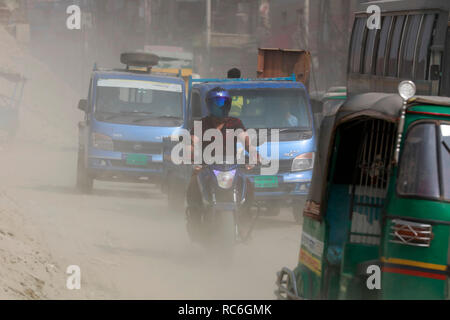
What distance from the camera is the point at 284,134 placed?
14.0 m

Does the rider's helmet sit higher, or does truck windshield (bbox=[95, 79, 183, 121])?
the rider's helmet

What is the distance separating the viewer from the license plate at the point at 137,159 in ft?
57.2

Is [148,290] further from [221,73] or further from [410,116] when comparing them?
[221,73]

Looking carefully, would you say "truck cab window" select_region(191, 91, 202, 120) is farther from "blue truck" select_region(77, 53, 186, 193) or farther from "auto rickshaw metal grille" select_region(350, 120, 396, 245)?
"auto rickshaw metal grille" select_region(350, 120, 396, 245)

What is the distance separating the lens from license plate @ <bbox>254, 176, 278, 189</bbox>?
13.7m

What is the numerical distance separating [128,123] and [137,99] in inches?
20.6

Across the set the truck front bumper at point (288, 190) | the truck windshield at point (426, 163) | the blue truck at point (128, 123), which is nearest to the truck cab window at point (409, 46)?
the blue truck at point (128, 123)

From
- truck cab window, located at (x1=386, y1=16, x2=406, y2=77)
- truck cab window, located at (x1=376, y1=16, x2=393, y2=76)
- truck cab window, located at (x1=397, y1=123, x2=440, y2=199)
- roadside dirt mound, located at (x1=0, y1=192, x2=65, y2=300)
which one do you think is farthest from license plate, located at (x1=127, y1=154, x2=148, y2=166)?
truck cab window, located at (x1=397, y1=123, x2=440, y2=199)

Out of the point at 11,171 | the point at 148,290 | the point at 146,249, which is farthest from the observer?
the point at 11,171

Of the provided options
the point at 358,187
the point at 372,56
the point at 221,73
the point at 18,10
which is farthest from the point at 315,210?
the point at 221,73

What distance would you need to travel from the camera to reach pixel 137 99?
17516 millimetres

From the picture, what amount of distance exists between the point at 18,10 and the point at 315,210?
137 ft

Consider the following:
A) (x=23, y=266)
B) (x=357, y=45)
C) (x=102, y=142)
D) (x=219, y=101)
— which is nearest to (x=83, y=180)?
(x=102, y=142)

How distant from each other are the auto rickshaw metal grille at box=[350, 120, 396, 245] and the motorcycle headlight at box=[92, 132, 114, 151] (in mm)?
11247
